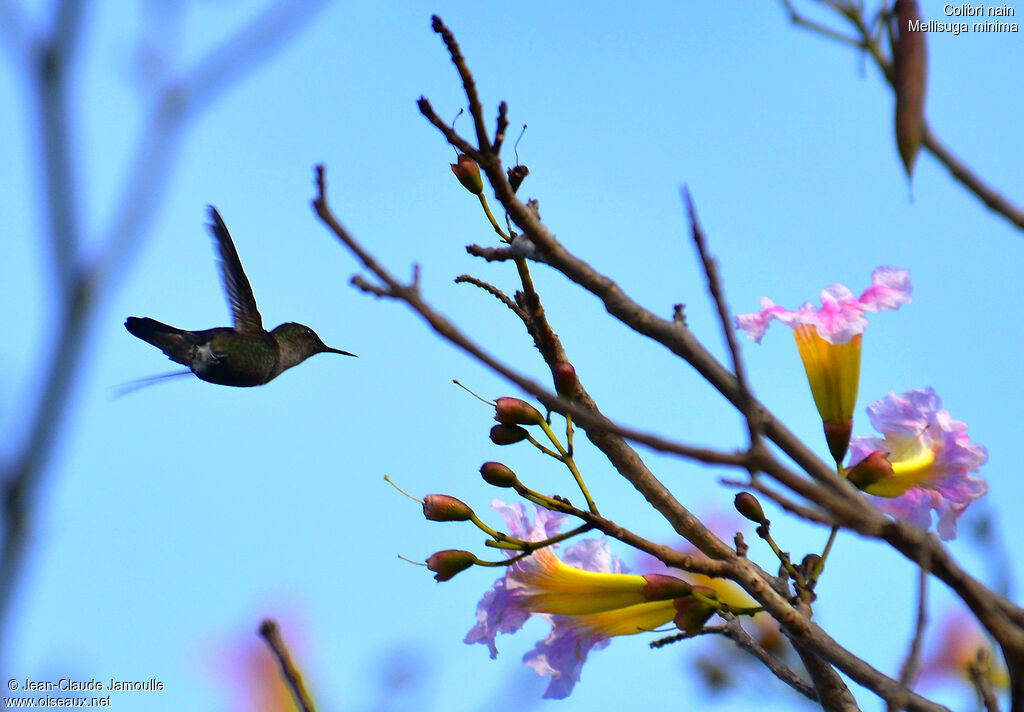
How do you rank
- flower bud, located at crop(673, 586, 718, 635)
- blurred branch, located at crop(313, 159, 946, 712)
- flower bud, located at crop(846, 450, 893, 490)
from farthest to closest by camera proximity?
flower bud, located at crop(846, 450, 893, 490), flower bud, located at crop(673, 586, 718, 635), blurred branch, located at crop(313, 159, 946, 712)

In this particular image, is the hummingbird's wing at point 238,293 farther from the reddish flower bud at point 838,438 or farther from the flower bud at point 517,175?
the reddish flower bud at point 838,438

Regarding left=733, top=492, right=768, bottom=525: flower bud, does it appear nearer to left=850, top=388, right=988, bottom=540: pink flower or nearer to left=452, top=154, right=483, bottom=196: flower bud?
left=850, top=388, right=988, bottom=540: pink flower

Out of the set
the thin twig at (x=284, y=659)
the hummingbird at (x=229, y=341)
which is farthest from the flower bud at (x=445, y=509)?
the hummingbird at (x=229, y=341)

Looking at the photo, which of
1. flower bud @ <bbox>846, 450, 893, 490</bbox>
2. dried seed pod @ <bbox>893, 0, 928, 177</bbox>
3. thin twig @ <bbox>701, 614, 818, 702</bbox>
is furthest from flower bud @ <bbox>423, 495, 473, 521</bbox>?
dried seed pod @ <bbox>893, 0, 928, 177</bbox>

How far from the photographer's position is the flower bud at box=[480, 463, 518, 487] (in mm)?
2809

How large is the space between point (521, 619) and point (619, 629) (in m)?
0.28

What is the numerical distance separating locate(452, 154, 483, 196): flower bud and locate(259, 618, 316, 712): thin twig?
153 cm

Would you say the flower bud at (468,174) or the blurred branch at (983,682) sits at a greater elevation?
the flower bud at (468,174)

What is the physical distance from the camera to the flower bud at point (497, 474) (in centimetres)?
281

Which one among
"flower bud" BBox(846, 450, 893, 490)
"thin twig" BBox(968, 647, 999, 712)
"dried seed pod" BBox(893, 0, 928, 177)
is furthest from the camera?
"flower bud" BBox(846, 450, 893, 490)

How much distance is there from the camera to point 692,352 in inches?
76.7

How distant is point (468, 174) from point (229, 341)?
7.65ft

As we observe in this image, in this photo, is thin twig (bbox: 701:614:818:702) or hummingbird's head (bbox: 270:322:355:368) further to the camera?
hummingbird's head (bbox: 270:322:355:368)

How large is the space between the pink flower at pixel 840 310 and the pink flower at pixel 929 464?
29cm
